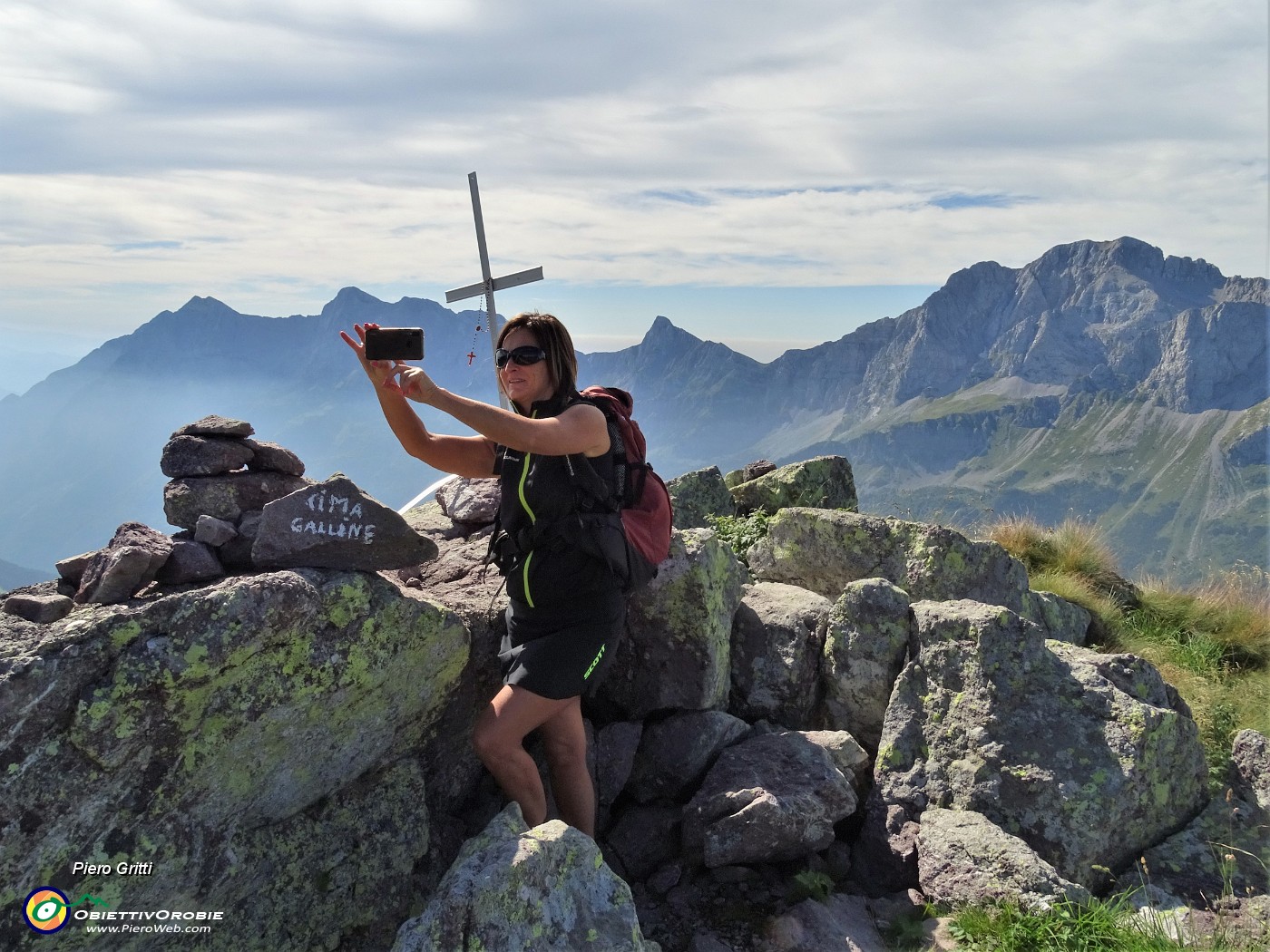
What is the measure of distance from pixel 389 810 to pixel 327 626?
1635 millimetres

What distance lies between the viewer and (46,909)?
16.2ft

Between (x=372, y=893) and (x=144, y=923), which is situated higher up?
(x=144, y=923)

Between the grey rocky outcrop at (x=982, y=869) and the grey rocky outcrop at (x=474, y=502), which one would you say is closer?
the grey rocky outcrop at (x=982, y=869)

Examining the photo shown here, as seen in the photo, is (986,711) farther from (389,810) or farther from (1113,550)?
(1113,550)

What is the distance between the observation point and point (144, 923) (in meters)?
5.35

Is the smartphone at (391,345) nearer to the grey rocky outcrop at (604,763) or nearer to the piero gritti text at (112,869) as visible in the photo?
the grey rocky outcrop at (604,763)

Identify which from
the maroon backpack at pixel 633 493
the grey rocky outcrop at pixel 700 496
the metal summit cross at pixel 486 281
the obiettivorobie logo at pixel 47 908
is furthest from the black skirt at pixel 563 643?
the metal summit cross at pixel 486 281

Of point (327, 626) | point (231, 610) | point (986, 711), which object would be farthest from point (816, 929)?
point (231, 610)

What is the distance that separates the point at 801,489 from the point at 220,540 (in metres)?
10.6

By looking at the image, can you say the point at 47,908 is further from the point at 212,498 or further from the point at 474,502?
the point at 474,502

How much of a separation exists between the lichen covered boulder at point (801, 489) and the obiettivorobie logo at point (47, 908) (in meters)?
11.6

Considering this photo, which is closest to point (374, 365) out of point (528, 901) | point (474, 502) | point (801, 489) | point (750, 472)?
point (528, 901)

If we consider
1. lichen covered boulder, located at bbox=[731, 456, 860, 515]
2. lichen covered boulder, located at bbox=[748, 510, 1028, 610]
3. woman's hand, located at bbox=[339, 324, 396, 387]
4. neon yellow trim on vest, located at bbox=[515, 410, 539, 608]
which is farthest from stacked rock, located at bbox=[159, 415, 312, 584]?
lichen covered boulder, located at bbox=[731, 456, 860, 515]

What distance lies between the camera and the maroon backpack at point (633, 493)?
6344 mm
